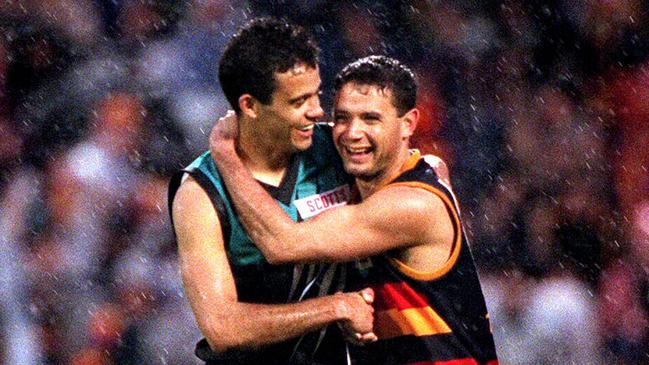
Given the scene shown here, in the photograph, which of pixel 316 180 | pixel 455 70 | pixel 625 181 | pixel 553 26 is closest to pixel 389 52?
pixel 455 70

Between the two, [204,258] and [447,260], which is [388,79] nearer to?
[447,260]

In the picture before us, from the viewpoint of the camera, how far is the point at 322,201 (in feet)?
14.6

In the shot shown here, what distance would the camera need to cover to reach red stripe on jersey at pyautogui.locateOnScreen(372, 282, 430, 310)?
13.9 feet

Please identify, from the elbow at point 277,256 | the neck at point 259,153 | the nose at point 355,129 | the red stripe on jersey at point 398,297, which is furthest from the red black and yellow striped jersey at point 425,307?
the neck at point 259,153

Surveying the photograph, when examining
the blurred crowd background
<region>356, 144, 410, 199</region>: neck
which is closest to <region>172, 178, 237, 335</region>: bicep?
<region>356, 144, 410, 199</region>: neck

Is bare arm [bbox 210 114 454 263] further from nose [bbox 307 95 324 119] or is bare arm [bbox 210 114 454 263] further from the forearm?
nose [bbox 307 95 324 119]

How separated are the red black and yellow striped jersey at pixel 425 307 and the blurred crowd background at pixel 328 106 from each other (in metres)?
1.96

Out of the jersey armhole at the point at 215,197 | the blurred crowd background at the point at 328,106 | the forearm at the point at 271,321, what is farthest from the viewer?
the blurred crowd background at the point at 328,106

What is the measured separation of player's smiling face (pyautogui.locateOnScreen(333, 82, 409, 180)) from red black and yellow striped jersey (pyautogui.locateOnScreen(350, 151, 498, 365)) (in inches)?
4.0

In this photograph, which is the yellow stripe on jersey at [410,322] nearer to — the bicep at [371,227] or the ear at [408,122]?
the bicep at [371,227]

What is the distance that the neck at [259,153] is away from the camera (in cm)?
438

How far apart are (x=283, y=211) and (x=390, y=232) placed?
1.20ft

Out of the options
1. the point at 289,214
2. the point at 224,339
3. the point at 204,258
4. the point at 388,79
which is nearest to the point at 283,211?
the point at 289,214

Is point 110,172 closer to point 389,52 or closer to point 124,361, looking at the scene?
point 124,361
